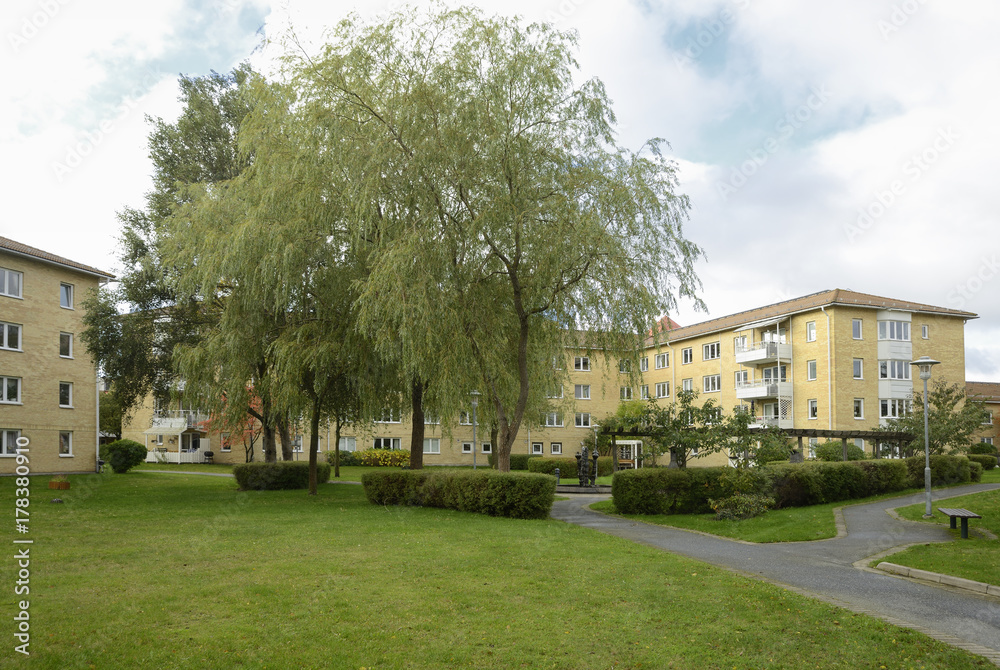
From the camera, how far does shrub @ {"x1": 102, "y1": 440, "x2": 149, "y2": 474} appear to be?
129 ft

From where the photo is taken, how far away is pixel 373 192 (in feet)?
59.9

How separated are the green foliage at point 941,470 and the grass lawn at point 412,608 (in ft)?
53.8

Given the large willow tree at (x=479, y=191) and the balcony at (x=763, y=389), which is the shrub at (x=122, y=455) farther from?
the balcony at (x=763, y=389)

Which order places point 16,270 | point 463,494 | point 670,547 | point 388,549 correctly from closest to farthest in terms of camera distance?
point 388,549 < point 670,547 < point 463,494 < point 16,270

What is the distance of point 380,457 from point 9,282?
25999 millimetres

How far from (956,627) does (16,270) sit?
1505 inches

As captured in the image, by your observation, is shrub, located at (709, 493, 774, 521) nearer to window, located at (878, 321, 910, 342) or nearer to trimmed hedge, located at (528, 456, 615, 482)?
trimmed hedge, located at (528, 456, 615, 482)

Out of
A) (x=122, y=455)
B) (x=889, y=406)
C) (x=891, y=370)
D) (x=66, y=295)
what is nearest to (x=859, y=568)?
(x=122, y=455)

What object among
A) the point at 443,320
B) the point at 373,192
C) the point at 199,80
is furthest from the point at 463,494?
the point at 199,80

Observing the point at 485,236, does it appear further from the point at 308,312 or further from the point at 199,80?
the point at 199,80

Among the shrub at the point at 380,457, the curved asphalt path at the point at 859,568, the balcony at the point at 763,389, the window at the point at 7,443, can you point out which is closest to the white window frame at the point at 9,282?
the window at the point at 7,443

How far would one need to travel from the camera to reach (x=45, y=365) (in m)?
35.6

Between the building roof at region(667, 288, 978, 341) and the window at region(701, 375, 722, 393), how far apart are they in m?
3.49

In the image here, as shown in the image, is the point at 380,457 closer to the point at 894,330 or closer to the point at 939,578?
the point at 894,330
